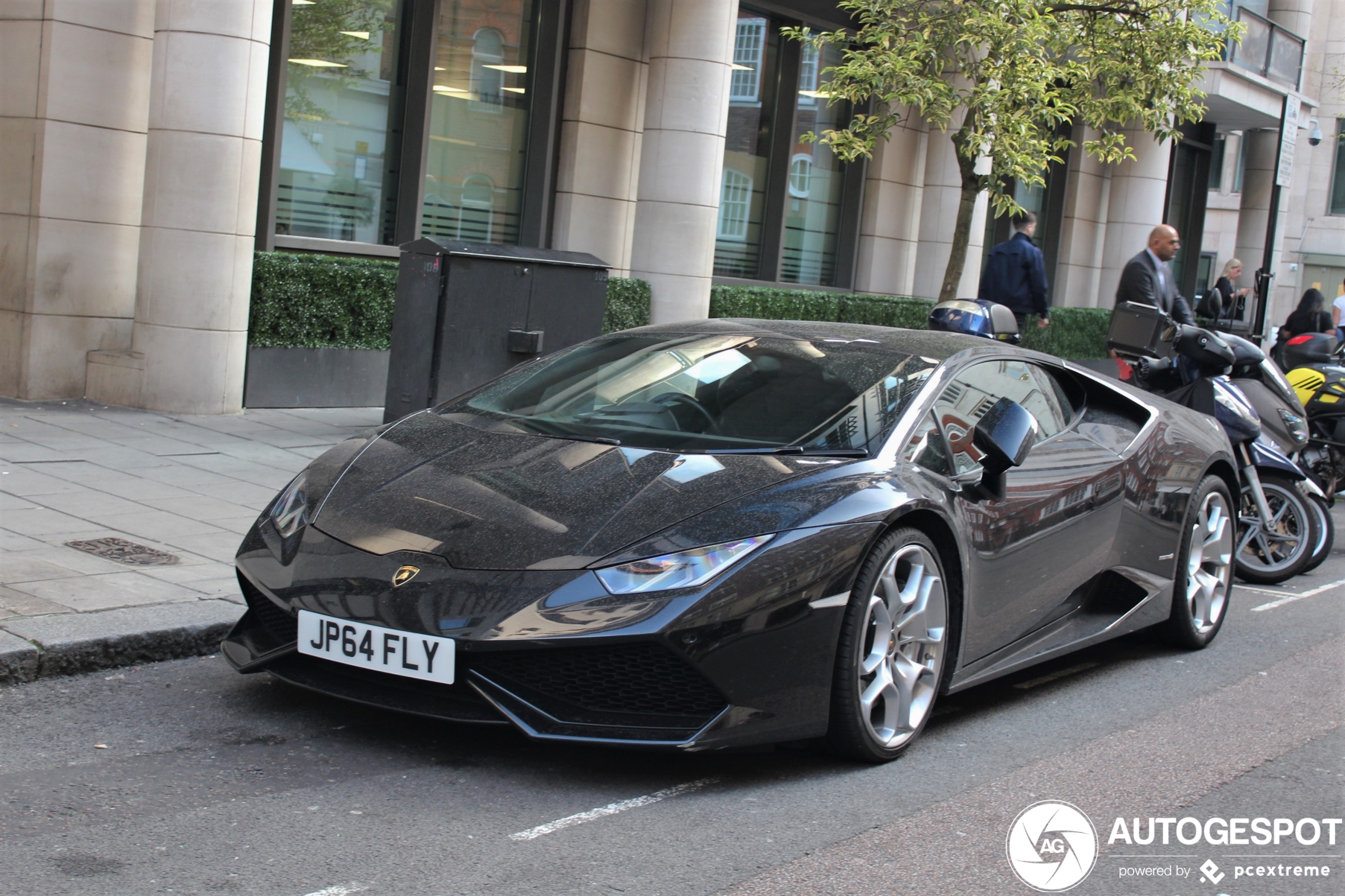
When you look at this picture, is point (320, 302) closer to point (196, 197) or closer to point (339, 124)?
point (196, 197)

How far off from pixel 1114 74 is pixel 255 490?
27.6 feet

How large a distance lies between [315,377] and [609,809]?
8071mm

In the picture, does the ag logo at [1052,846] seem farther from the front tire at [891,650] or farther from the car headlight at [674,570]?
the car headlight at [674,570]

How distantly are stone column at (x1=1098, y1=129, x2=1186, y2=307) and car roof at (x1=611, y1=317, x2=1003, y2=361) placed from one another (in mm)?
18653

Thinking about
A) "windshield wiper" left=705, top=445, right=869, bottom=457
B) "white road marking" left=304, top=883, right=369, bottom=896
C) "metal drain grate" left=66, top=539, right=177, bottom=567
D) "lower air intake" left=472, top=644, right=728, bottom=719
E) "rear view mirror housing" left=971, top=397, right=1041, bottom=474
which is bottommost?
"white road marking" left=304, top=883, right=369, bottom=896

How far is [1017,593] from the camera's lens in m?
4.92

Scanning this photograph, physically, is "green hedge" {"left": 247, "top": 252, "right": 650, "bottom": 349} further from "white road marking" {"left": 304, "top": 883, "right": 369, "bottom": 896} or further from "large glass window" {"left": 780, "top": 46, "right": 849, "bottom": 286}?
"white road marking" {"left": 304, "top": 883, "right": 369, "bottom": 896}

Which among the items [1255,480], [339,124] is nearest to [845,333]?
[1255,480]

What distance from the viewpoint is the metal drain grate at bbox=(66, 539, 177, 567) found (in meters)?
5.90

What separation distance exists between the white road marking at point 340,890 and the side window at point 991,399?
2.41 meters

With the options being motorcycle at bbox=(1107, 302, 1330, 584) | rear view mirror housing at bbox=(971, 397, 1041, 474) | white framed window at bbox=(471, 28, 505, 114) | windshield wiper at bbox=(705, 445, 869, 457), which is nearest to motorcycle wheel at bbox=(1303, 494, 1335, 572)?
motorcycle at bbox=(1107, 302, 1330, 584)

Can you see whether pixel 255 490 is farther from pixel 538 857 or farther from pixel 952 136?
pixel 952 136

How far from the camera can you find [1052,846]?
12.5ft

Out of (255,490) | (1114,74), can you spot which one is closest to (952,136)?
(1114,74)
